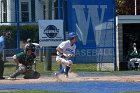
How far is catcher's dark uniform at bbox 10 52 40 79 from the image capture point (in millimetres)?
19578

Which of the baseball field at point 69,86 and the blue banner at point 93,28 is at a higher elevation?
the blue banner at point 93,28

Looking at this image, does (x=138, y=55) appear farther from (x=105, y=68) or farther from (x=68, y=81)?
(x=68, y=81)

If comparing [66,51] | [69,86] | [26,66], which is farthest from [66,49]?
[69,86]

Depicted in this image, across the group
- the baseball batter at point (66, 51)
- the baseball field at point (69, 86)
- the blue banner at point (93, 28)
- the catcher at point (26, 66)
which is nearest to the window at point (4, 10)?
the blue banner at point (93, 28)

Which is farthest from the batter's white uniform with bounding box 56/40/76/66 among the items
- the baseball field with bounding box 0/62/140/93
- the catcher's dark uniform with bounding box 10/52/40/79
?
the catcher's dark uniform with bounding box 10/52/40/79

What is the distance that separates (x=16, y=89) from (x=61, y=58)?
410cm

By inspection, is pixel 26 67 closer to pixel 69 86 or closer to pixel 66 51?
pixel 66 51

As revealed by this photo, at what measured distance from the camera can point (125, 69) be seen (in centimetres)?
2777

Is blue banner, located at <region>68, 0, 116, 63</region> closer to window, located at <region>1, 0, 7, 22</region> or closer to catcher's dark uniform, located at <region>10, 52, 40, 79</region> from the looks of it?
catcher's dark uniform, located at <region>10, 52, 40, 79</region>

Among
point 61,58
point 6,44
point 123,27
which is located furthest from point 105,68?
point 61,58

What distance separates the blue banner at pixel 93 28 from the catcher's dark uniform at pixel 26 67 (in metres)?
6.62

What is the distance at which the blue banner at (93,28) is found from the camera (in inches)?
1037

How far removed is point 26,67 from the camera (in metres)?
19.8

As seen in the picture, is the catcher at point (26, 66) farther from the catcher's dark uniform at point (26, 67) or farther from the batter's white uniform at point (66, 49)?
the batter's white uniform at point (66, 49)
